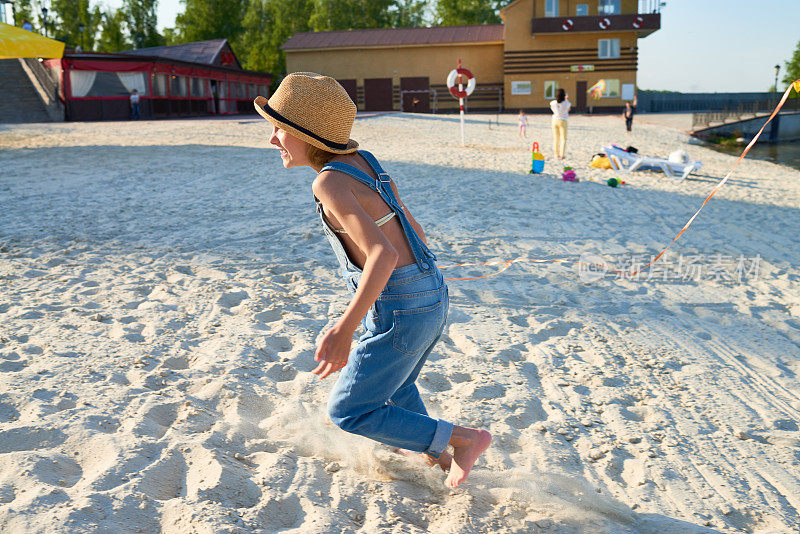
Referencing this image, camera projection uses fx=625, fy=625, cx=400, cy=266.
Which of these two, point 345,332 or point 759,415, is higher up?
point 345,332

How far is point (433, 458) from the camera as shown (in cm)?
246

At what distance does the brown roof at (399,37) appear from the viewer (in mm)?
35562

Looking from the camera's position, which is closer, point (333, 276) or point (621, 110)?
point (333, 276)

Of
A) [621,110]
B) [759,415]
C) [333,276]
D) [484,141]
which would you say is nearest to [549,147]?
[484,141]

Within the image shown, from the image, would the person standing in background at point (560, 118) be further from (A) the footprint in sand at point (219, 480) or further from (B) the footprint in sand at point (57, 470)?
(B) the footprint in sand at point (57, 470)

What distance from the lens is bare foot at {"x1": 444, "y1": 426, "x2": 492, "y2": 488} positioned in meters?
2.22

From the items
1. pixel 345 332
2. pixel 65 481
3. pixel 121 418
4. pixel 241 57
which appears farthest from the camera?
pixel 241 57

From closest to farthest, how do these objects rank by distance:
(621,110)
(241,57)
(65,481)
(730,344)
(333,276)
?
(65,481), (730,344), (333,276), (621,110), (241,57)

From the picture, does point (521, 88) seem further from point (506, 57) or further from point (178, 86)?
point (178, 86)

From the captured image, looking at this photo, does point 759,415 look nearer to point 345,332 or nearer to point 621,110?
point 345,332

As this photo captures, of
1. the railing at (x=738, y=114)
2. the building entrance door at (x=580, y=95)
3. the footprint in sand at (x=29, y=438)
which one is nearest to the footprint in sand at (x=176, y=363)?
the footprint in sand at (x=29, y=438)

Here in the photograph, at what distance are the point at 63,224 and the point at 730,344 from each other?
6451 millimetres

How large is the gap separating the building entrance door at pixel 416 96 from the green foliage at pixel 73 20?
72.3 ft

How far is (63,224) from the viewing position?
6.76 metres
